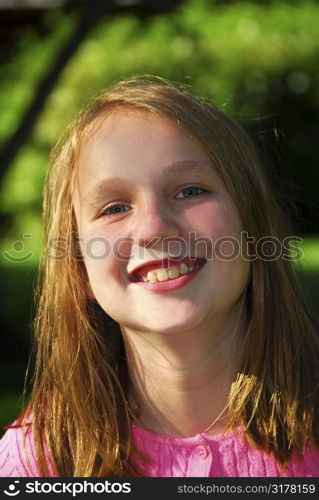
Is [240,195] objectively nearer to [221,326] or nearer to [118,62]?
[221,326]

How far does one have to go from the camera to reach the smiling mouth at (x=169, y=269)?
216 cm

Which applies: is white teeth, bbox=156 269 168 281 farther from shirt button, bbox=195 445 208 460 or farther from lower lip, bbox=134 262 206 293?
shirt button, bbox=195 445 208 460

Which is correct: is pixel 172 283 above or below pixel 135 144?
below

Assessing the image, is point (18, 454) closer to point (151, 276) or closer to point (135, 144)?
point (151, 276)

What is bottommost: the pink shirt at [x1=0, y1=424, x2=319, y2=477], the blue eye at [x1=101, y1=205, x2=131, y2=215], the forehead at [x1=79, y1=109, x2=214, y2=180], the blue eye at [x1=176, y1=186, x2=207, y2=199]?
the pink shirt at [x1=0, y1=424, x2=319, y2=477]

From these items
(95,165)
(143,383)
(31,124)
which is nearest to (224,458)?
(143,383)

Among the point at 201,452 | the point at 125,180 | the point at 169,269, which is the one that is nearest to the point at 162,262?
the point at 169,269

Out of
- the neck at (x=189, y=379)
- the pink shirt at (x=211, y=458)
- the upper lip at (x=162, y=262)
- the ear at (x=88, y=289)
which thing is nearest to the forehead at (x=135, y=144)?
the upper lip at (x=162, y=262)

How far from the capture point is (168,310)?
2125mm

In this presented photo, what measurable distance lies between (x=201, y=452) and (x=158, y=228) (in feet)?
1.98

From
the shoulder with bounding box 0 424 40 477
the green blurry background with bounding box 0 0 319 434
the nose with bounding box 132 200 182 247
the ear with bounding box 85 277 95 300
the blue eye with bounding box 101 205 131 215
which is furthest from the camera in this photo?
the green blurry background with bounding box 0 0 319 434

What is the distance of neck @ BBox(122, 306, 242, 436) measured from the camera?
2252 millimetres

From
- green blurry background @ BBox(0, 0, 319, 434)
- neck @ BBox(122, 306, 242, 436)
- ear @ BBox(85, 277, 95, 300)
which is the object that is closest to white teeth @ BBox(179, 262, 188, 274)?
neck @ BBox(122, 306, 242, 436)

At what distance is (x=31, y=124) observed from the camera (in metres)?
5.63
